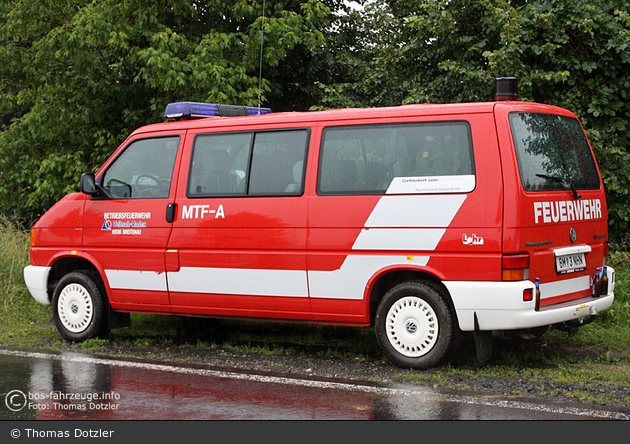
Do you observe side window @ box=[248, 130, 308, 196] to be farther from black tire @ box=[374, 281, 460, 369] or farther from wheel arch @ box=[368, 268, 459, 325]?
black tire @ box=[374, 281, 460, 369]

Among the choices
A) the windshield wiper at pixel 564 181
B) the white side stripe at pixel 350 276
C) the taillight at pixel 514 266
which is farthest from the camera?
the white side stripe at pixel 350 276

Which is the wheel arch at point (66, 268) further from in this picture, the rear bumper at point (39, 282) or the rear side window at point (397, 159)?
the rear side window at point (397, 159)

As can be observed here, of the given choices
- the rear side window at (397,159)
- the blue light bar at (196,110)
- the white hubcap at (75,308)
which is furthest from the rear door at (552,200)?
the white hubcap at (75,308)

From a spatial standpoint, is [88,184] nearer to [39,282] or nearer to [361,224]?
[39,282]

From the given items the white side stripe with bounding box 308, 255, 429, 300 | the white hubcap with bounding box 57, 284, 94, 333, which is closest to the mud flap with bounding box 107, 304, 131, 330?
the white hubcap with bounding box 57, 284, 94, 333

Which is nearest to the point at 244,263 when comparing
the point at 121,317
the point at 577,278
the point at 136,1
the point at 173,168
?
the point at 173,168

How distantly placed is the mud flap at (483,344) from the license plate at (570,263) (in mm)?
811

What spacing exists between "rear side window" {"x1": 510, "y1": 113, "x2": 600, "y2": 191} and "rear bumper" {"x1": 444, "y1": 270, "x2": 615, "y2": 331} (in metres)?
0.84

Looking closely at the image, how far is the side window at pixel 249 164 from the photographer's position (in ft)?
20.5

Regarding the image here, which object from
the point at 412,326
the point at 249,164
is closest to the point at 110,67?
the point at 249,164

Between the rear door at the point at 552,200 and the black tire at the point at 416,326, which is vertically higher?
the rear door at the point at 552,200

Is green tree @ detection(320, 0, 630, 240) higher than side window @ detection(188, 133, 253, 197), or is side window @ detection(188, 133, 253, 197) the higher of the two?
green tree @ detection(320, 0, 630, 240)

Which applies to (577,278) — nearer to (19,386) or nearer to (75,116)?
(19,386)

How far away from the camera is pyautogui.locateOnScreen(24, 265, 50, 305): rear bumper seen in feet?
24.6
